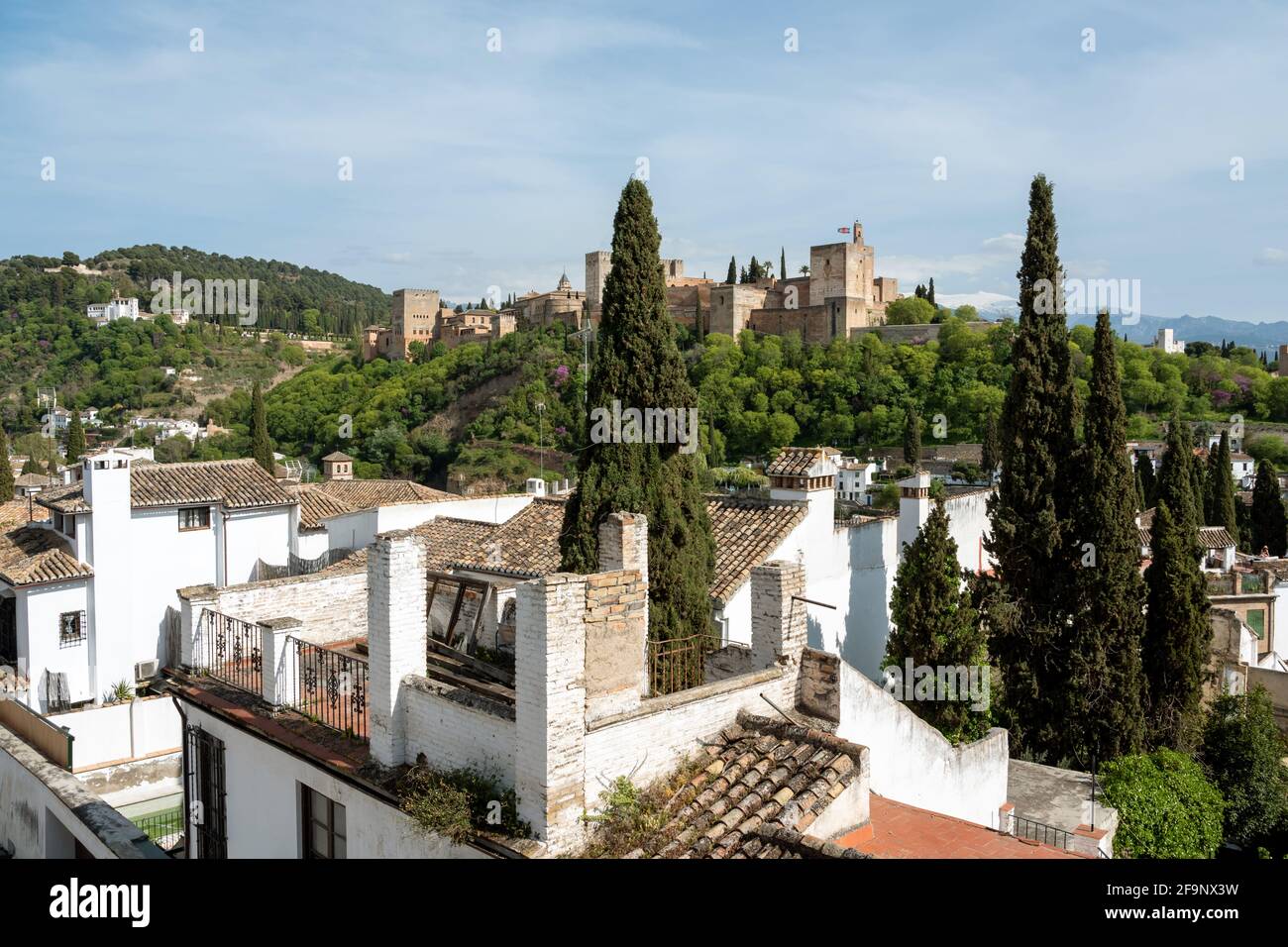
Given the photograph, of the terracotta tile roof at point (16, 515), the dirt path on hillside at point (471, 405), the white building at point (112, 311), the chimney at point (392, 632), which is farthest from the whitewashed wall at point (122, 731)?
the white building at point (112, 311)

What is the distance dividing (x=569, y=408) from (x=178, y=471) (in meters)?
54.9

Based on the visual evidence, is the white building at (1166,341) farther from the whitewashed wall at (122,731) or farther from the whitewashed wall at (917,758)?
the whitewashed wall at (122,731)

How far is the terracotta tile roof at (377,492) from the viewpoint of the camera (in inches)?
1002

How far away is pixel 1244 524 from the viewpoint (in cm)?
4184

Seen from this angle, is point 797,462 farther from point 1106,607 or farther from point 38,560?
point 38,560

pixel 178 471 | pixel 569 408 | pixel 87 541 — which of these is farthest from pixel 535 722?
pixel 569 408

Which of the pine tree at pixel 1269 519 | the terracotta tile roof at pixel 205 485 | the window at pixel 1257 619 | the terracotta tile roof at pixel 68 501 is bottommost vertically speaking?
the window at pixel 1257 619

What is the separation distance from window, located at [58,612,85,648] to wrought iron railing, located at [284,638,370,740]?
1041 cm

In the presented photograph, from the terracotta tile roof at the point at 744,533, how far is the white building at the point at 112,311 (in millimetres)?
109398

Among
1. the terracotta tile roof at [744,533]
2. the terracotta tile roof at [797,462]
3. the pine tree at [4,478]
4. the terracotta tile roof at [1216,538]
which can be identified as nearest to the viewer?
the terracotta tile roof at [744,533]

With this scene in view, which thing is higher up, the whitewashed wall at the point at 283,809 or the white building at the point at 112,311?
the white building at the point at 112,311

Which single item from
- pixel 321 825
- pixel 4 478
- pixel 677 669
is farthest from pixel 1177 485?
pixel 4 478

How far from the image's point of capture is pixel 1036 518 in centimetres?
1606

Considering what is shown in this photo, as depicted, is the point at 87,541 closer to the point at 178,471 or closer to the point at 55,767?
the point at 178,471
